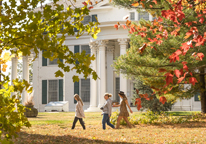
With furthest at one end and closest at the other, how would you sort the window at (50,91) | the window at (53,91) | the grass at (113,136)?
the window at (53,91) < the window at (50,91) < the grass at (113,136)

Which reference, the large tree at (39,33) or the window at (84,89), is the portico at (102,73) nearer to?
the window at (84,89)

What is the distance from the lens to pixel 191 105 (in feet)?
96.1

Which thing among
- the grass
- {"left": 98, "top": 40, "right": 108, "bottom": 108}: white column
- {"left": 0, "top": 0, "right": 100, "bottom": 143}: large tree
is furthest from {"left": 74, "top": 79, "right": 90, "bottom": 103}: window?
{"left": 0, "top": 0, "right": 100, "bottom": 143}: large tree

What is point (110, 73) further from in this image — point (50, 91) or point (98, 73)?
point (50, 91)

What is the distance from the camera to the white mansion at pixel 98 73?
2688 centimetres

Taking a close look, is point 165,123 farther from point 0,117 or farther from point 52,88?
point 52,88

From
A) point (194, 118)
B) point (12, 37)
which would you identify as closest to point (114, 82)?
point (194, 118)

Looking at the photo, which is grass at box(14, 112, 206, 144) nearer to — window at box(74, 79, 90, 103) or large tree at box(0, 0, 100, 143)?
large tree at box(0, 0, 100, 143)

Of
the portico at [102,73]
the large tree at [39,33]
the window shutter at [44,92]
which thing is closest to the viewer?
the large tree at [39,33]

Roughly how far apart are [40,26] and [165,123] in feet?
39.8

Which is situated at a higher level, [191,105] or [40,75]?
[40,75]

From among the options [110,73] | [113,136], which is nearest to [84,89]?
[110,73]

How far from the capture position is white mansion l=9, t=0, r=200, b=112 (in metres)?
26.9

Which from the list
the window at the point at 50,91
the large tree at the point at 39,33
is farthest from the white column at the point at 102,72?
the large tree at the point at 39,33
